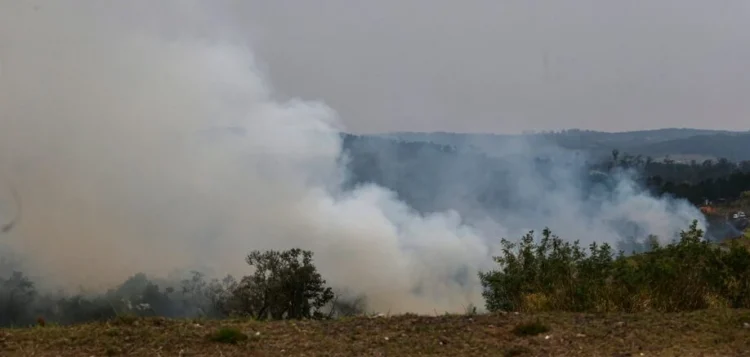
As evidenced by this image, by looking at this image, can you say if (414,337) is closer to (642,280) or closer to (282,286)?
(642,280)

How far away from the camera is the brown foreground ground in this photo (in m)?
6.83

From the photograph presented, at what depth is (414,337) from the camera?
289 inches

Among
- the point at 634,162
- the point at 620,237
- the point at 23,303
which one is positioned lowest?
the point at 23,303

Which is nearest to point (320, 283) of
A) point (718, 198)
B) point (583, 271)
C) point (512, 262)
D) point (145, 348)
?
point (512, 262)

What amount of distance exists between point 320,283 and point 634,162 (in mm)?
103772

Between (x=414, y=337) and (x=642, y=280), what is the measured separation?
366 cm

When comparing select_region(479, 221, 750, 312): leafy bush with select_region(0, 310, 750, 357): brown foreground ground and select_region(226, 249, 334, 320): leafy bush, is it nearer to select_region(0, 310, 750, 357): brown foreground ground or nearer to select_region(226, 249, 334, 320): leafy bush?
select_region(0, 310, 750, 357): brown foreground ground

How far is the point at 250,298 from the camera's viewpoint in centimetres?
2150

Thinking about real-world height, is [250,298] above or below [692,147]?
below

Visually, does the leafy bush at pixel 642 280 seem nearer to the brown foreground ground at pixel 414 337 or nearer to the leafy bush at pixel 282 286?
the brown foreground ground at pixel 414 337

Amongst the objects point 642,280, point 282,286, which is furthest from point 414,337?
point 282,286

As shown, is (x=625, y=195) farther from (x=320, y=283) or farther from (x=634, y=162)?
(x=320, y=283)

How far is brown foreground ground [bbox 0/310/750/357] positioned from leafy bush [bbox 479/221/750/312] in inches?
31.2

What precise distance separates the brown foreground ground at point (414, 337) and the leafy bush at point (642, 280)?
2.60 feet
